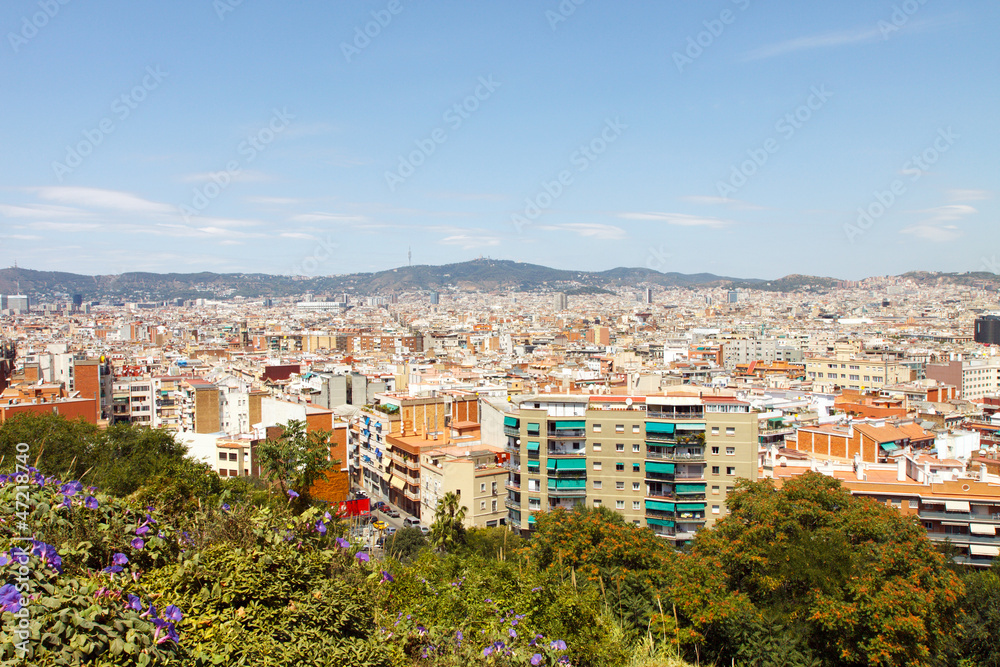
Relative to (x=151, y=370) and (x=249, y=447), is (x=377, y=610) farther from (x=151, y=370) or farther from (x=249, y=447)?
(x=151, y=370)

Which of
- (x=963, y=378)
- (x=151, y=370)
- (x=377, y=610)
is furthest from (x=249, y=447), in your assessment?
(x=963, y=378)

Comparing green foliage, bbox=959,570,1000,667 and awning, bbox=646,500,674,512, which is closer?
green foliage, bbox=959,570,1000,667

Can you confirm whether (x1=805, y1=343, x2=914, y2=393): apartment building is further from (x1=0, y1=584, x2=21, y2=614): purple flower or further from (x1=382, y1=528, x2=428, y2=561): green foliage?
(x1=0, y1=584, x2=21, y2=614): purple flower

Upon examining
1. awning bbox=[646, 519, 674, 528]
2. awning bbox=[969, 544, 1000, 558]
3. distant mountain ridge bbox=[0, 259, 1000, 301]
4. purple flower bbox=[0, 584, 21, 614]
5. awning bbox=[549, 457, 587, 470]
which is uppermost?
distant mountain ridge bbox=[0, 259, 1000, 301]

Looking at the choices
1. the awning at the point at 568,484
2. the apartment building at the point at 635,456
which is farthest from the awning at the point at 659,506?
the awning at the point at 568,484

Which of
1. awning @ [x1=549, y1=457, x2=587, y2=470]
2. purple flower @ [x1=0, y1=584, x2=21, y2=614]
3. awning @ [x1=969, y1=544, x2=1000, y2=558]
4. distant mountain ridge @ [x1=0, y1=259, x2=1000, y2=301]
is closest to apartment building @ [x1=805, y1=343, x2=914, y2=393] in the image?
awning @ [x1=969, y1=544, x2=1000, y2=558]

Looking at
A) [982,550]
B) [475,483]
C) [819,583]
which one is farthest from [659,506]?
[819,583]

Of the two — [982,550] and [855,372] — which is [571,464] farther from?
[855,372]
